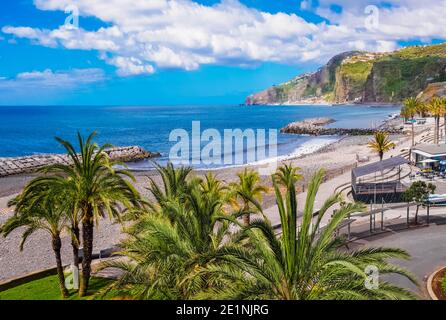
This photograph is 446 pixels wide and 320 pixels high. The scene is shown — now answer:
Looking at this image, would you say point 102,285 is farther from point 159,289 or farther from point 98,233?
point 98,233

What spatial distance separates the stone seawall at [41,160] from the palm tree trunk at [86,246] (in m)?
43.9

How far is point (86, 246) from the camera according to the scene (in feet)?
53.9

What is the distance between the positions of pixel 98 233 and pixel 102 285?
36.4 feet

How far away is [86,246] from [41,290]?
3.61m

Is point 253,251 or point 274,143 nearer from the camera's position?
point 253,251

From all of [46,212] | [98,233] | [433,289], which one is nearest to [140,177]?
[98,233]

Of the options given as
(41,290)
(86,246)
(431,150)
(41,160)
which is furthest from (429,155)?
(41,160)

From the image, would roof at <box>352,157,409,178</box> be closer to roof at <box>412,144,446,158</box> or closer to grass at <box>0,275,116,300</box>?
roof at <box>412,144,446,158</box>

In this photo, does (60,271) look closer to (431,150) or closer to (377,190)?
(377,190)

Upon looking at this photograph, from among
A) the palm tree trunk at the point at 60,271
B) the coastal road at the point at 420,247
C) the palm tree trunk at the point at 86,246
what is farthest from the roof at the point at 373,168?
the palm tree trunk at the point at 60,271

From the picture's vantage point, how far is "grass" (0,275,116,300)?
1745 cm

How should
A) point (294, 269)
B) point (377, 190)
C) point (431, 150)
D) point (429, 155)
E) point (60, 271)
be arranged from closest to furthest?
point (294, 269), point (60, 271), point (377, 190), point (429, 155), point (431, 150)

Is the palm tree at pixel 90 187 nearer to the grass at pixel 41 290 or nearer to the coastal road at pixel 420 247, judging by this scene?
the grass at pixel 41 290

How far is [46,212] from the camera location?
16125 millimetres
